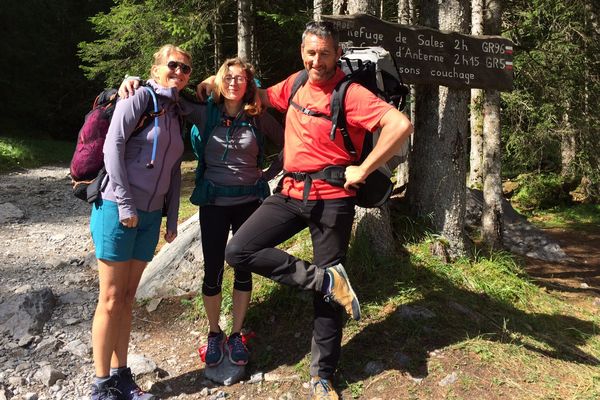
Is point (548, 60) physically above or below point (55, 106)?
below

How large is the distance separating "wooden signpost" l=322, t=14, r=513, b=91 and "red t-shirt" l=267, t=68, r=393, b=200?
3.72 feet

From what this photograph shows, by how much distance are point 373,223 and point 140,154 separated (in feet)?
8.42

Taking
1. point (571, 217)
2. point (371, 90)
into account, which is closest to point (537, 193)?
point (571, 217)

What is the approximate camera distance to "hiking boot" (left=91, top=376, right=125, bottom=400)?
3514 mm

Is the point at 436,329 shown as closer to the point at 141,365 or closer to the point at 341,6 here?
the point at 141,365

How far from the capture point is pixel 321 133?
3.44 metres

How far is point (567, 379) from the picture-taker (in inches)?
156

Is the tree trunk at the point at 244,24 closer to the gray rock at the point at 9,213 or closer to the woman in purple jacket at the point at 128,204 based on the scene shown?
the gray rock at the point at 9,213

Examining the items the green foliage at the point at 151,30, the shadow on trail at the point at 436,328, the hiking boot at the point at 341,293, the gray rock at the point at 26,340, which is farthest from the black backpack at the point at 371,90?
the green foliage at the point at 151,30

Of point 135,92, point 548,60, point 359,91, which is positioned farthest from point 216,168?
point 548,60

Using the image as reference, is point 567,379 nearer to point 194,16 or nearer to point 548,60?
point 548,60

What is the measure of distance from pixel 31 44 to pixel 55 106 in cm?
417

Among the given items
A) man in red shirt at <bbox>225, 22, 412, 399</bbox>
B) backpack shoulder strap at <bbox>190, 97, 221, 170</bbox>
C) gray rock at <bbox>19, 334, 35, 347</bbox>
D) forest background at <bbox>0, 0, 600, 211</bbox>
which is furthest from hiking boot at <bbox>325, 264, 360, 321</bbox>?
forest background at <bbox>0, 0, 600, 211</bbox>

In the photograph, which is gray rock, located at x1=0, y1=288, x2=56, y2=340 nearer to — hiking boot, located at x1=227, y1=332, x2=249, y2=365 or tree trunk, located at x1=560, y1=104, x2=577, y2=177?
hiking boot, located at x1=227, y1=332, x2=249, y2=365
